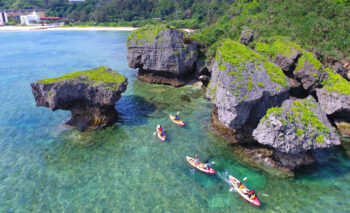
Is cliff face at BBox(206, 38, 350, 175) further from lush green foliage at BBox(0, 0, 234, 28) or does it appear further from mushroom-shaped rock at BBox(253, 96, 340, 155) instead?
lush green foliage at BBox(0, 0, 234, 28)

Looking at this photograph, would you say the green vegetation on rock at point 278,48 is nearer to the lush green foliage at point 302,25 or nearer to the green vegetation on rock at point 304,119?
the lush green foliage at point 302,25

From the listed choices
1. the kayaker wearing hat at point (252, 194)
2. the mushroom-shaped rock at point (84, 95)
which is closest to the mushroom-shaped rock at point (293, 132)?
the kayaker wearing hat at point (252, 194)

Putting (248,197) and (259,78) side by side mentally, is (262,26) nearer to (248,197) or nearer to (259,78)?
(259,78)

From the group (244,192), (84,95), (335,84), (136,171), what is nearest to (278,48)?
(335,84)

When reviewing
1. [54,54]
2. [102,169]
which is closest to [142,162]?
[102,169]

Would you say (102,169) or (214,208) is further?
(102,169)

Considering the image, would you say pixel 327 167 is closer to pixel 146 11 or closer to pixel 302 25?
pixel 302 25

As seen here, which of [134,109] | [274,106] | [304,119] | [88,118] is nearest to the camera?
[304,119]
